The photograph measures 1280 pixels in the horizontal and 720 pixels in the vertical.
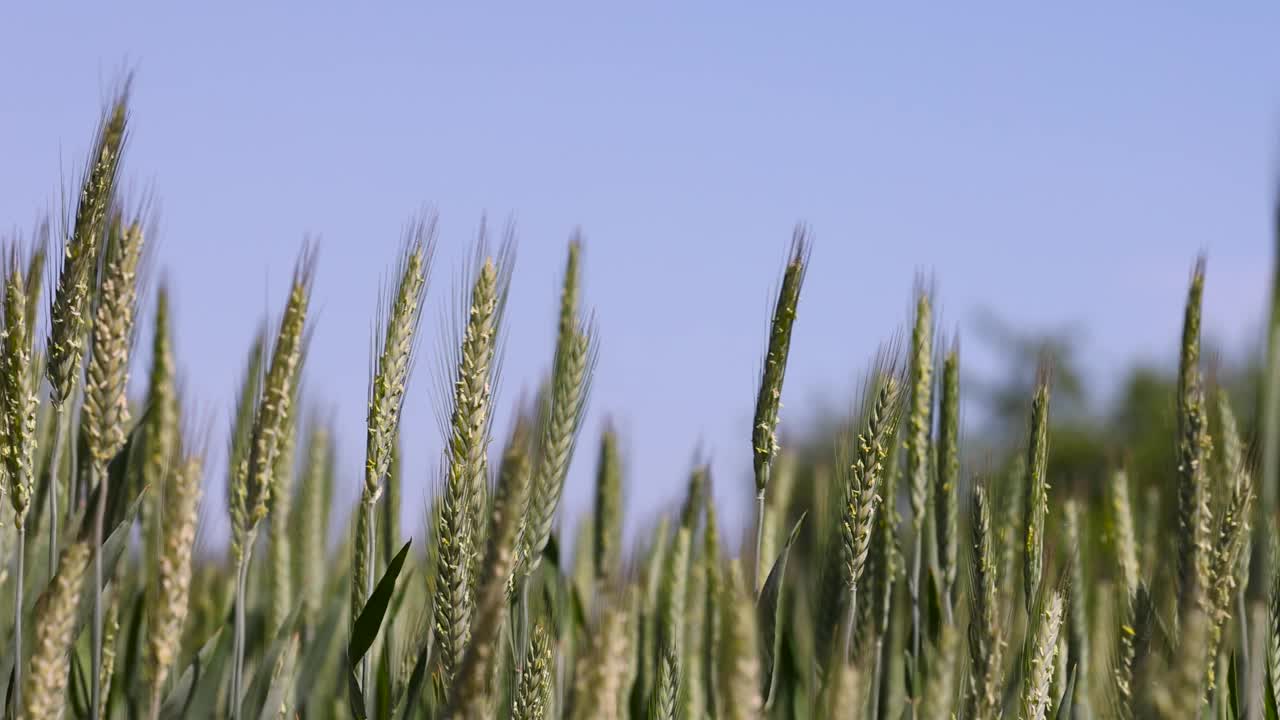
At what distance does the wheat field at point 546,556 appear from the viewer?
6.19 ft

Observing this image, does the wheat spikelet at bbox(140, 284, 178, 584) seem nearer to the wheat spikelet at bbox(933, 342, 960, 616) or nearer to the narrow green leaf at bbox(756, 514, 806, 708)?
the narrow green leaf at bbox(756, 514, 806, 708)

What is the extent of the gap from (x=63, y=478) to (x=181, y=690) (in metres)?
0.75

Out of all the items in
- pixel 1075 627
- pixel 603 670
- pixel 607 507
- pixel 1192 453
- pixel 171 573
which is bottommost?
pixel 603 670

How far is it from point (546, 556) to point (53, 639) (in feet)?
5.23

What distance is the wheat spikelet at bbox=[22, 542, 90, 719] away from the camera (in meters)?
1.77

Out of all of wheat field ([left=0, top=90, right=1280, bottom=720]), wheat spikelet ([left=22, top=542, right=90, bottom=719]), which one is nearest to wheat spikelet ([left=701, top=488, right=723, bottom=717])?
wheat field ([left=0, top=90, right=1280, bottom=720])

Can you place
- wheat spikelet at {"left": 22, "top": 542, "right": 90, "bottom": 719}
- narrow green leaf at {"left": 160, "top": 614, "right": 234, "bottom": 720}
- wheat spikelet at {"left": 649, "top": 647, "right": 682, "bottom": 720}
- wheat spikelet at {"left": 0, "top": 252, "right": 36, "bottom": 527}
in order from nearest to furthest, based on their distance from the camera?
wheat spikelet at {"left": 22, "top": 542, "right": 90, "bottom": 719} < wheat spikelet at {"left": 0, "top": 252, "right": 36, "bottom": 527} < narrow green leaf at {"left": 160, "top": 614, "right": 234, "bottom": 720} < wheat spikelet at {"left": 649, "top": 647, "right": 682, "bottom": 720}

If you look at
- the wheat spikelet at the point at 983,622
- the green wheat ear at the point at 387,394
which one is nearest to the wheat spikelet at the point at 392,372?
the green wheat ear at the point at 387,394

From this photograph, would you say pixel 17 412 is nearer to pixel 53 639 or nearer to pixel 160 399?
pixel 53 639

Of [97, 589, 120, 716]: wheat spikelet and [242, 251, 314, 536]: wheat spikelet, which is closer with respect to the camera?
[242, 251, 314, 536]: wheat spikelet

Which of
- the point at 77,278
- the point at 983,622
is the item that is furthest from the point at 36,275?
the point at 983,622

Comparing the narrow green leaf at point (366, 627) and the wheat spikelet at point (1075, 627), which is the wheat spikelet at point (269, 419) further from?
the wheat spikelet at point (1075, 627)

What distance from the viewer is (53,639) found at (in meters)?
1.78

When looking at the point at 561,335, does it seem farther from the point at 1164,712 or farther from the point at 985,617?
the point at 1164,712
